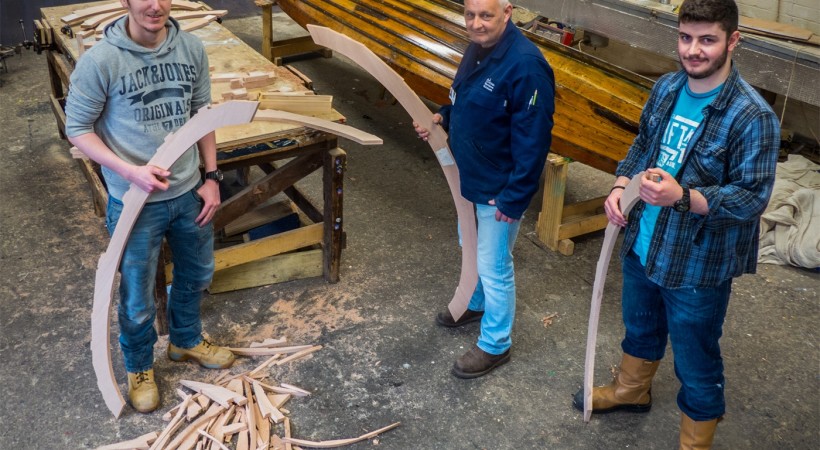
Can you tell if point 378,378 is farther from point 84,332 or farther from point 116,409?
point 84,332

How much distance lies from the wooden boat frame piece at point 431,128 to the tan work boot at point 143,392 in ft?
5.03

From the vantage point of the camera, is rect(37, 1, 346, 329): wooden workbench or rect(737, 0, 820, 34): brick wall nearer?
rect(37, 1, 346, 329): wooden workbench

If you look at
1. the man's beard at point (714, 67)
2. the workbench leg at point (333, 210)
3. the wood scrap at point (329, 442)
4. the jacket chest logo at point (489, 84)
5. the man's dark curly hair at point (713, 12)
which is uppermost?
the man's dark curly hair at point (713, 12)

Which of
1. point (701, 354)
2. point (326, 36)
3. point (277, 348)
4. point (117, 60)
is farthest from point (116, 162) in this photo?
point (701, 354)

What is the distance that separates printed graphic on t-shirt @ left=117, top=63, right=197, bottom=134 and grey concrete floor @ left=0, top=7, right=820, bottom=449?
1329mm

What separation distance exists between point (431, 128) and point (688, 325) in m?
1.45

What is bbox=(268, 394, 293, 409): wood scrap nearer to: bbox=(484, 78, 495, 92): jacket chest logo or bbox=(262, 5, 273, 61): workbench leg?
bbox=(484, 78, 495, 92): jacket chest logo

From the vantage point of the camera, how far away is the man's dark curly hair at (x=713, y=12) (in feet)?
7.80

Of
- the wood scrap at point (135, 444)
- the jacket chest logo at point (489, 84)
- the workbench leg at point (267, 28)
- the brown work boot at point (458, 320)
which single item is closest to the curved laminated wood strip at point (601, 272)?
the jacket chest logo at point (489, 84)

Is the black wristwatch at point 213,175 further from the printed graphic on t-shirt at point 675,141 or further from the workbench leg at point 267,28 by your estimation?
the workbench leg at point 267,28

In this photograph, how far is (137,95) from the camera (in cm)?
290

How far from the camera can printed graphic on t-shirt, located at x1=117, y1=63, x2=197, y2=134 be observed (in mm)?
2889

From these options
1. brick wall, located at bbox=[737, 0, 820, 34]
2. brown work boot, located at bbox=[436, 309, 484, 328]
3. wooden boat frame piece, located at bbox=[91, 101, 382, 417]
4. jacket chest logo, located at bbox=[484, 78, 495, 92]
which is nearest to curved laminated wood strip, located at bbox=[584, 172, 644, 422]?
jacket chest logo, located at bbox=[484, 78, 495, 92]

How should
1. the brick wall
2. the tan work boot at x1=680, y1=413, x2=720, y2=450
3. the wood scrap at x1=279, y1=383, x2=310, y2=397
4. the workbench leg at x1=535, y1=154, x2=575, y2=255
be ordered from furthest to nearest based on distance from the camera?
the brick wall
the workbench leg at x1=535, y1=154, x2=575, y2=255
the wood scrap at x1=279, y1=383, x2=310, y2=397
the tan work boot at x1=680, y1=413, x2=720, y2=450
